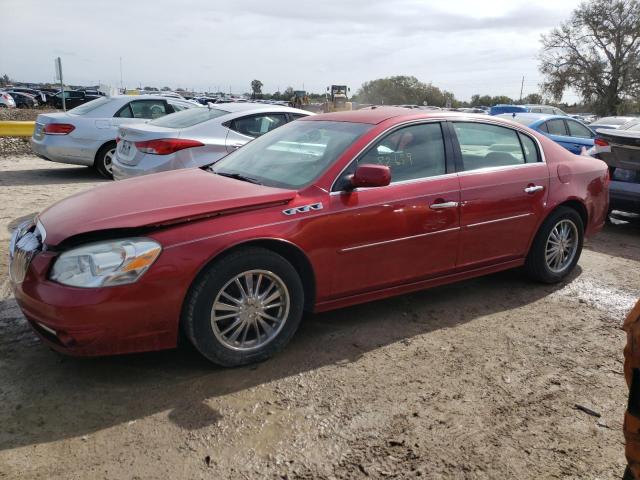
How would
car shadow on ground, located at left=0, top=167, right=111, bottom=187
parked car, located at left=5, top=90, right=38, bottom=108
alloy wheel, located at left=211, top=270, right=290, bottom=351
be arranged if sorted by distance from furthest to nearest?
1. parked car, located at left=5, top=90, right=38, bottom=108
2. car shadow on ground, located at left=0, top=167, right=111, bottom=187
3. alloy wheel, located at left=211, top=270, right=290, bottom=351

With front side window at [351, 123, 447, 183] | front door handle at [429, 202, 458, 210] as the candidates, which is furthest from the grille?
front door handle at [429, 202, 458, 210]

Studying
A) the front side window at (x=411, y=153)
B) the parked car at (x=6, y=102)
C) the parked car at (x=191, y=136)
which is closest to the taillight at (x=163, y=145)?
the parked car at (x=191, y=136)

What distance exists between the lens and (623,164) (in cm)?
712

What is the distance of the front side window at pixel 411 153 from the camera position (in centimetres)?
398

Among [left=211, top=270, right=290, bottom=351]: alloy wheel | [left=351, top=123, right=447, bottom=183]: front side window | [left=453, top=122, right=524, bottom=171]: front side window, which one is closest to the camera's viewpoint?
[left=211, top=270, right=290, bottom=351]: alloy wheel

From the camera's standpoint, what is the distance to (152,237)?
3.07 metres

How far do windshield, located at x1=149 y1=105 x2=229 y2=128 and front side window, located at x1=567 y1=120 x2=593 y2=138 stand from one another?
780cm

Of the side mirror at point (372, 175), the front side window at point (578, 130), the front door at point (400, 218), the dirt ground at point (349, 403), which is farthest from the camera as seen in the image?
the front side window at point (578, 130)

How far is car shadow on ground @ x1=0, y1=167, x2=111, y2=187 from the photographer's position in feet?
31.3

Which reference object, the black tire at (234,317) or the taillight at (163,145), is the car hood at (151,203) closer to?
the black tire at (234,317)

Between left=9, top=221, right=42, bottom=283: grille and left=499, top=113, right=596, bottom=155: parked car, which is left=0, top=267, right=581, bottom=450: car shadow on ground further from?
left=499, top=113, right=596, bottom=155: parked car

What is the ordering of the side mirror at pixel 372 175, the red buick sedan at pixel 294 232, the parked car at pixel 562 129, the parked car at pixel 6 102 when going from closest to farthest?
1. the red buick sedan at pixel 294 232
2. the side mirror at pixel 372 175
3. the parked car at pixel 562 129
4. the parked car at pixel 6 102

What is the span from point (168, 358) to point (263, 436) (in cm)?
104

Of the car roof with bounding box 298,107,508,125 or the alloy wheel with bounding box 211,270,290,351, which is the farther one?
the car roof with bounding box 298,107,508,125
